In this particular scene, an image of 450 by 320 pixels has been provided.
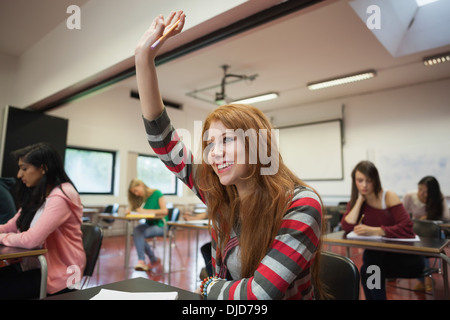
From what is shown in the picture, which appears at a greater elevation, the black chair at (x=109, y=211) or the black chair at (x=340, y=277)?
the black chair at (x=340, y=277)

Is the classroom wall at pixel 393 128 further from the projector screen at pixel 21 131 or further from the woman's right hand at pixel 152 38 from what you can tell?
the woman's right hand at pixel 152 38

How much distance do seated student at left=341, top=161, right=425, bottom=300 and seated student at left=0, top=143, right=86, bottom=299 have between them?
6.06 ft

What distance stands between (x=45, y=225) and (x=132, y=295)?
99 centimetres

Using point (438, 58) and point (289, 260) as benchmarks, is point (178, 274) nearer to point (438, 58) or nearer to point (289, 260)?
point (289, 260)

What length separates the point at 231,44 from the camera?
4.75m

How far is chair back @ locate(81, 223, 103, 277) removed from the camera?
6.02 ft

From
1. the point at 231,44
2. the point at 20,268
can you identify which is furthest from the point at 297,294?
the point at 231,44

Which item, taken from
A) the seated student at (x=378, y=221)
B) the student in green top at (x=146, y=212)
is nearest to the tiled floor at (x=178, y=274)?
the student in green top at (x=146, y=212)

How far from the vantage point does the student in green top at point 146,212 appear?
13.5ft

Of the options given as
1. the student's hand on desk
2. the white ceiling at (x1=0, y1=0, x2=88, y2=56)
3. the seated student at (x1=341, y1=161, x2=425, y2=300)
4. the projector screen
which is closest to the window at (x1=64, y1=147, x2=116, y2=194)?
the projector screen

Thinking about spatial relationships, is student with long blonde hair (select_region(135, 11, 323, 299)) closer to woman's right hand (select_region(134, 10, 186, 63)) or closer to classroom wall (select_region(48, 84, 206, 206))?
woman's right hand (select_region(134, 10, 186, 63))

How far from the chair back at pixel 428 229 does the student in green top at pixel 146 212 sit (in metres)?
2.84

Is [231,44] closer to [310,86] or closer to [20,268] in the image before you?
[310,86]
